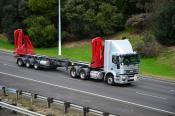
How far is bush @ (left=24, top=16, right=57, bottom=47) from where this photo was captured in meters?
62.2

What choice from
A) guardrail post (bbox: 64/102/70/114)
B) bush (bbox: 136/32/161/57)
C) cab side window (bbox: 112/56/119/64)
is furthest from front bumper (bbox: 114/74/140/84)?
bush (bbox: 136/32/161/57)

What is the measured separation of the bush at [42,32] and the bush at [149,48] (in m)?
14.9

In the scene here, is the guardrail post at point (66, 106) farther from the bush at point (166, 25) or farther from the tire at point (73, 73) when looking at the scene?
the bush at point (166, 25)

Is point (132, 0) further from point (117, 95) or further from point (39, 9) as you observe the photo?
point (117, 95)

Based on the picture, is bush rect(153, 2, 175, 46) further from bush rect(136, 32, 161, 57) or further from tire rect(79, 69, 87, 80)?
tire rect(79, 69, 87, 80)

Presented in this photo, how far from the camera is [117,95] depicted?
Answer: 31750 mm

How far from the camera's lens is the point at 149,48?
50.5m

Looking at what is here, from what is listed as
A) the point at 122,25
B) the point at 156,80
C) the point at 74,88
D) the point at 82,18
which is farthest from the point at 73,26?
the point at 74,88

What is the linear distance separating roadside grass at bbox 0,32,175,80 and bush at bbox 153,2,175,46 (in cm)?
116

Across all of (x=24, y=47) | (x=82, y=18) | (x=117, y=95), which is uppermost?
(x=82, y=18)

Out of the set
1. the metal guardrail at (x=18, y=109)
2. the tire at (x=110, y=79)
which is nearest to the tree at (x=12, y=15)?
the tire at (x=110, y=79)

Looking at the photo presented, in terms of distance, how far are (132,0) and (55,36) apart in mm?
11546

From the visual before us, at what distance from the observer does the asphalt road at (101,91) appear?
1099 inches

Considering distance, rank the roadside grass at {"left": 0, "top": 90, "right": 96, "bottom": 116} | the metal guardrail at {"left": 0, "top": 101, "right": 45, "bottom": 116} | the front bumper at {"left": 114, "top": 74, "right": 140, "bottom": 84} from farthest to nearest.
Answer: the front bumper at {"left": 114, "top": 74, "right": 140, "bottom": 84}, the roadside grass at {"left": 0, "top": 90, "right": 96, "bottom": 116}, the metal guardrail at {"left": 0, "top": 101, "right": 45, "bottom": 116}
